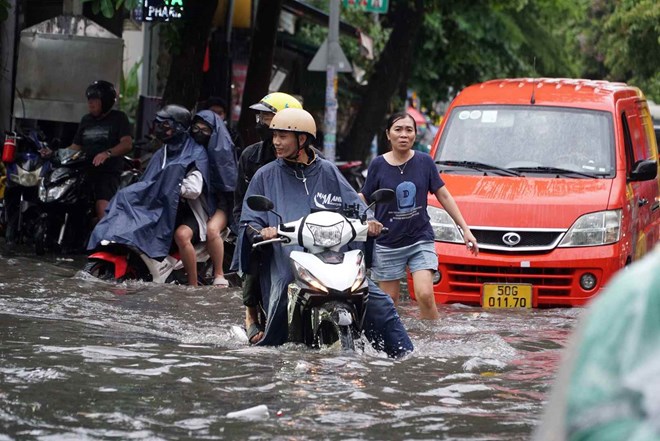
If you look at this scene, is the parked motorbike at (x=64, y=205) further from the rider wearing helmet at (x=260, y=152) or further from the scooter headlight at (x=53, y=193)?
the rider wearing helmet at (x=260, y=152)

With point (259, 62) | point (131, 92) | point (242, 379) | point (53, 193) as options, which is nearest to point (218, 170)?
point (53, 193)

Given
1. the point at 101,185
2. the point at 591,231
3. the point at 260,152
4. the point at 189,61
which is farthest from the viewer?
the point at 189,61

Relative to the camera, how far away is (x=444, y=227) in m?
11.2

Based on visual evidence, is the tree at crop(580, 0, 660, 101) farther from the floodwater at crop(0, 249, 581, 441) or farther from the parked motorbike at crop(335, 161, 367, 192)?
the floodwater at crop(0, 249, 581, 441)

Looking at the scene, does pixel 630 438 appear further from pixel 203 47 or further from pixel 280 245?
pixel 203 47

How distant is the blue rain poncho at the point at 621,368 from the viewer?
2.06m

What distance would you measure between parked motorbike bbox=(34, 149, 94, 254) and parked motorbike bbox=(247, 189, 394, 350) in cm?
669

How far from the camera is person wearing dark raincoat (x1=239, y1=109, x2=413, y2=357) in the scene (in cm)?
784

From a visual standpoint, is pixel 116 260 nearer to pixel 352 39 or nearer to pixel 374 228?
pixel 374 228

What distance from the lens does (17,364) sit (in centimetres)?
736

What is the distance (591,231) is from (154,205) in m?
3.77

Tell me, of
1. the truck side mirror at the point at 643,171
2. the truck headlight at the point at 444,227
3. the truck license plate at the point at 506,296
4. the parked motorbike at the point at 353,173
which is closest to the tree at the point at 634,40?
the parked motorbike at the point at 353,173

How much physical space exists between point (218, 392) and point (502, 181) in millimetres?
5211

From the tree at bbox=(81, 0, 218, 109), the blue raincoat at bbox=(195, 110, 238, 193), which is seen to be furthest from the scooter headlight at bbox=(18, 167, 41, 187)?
the blue raincoat at bbox=(195, 110, 238, 193)
